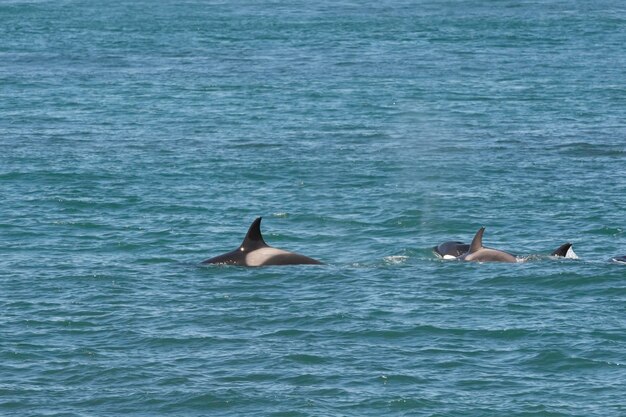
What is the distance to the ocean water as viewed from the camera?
3094 centimetres

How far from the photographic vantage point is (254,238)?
39.9 m

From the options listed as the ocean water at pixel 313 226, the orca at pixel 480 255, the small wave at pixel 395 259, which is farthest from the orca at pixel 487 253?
the small wave at pixel 395 259

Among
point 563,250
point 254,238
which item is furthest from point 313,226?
point 563,250

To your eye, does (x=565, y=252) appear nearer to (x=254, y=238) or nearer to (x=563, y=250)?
(x=563, y=250)

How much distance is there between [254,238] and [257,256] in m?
0.54

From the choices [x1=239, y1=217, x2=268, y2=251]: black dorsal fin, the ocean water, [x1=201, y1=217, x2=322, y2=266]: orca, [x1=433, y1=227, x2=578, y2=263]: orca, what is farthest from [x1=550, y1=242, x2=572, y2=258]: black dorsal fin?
[x1=239, y1=217, x2=268, y2=251]: black dorsal fin

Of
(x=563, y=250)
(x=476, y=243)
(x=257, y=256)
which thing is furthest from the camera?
(x=563, y=250)

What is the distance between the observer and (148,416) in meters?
28.8

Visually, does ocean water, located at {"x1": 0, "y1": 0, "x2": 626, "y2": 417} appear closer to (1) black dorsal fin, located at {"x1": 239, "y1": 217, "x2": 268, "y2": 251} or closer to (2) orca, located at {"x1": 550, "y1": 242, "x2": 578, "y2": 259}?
(2) orca, located at {"x1": 550, "y1": 242, "x2": 578, "y2": 259}

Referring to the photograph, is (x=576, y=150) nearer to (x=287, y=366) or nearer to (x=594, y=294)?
(x=594, y=294)

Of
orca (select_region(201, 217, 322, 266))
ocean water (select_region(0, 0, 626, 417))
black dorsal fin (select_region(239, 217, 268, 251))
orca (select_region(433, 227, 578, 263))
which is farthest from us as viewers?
orca (select_region(433, 227, 578, 263))

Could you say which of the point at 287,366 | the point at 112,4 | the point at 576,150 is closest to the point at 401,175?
the point at 576,150

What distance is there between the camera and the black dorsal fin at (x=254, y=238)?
39.6 m

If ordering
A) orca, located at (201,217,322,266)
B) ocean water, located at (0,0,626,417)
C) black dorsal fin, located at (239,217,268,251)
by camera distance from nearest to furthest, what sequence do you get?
ocean water, located at (0,0,626,417)
black dorsal fin, located at (239,217,268,251)
orca, located at (201,217,322,266)
